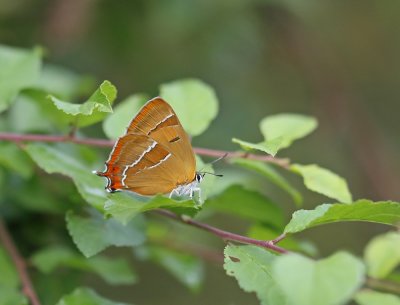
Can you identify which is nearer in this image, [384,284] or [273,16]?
[384,284]

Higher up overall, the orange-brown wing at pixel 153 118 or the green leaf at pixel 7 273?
the orange-brown wing at pixel 153 118

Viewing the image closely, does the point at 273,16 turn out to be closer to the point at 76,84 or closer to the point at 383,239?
the point at 76,84

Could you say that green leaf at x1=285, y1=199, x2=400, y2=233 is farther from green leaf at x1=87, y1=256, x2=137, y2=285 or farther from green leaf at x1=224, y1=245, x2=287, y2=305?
green leaf at x1=87, y1=256, x2=137, y2=285

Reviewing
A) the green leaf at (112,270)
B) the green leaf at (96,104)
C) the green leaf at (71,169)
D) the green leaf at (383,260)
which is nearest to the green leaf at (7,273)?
the green leaf at (112,270)

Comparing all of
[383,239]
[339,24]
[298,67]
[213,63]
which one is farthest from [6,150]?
[339,24]

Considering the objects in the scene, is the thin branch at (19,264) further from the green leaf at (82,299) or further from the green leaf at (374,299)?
the green leaf at (374,299)

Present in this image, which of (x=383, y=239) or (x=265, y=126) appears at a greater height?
(x=265, y=126)
